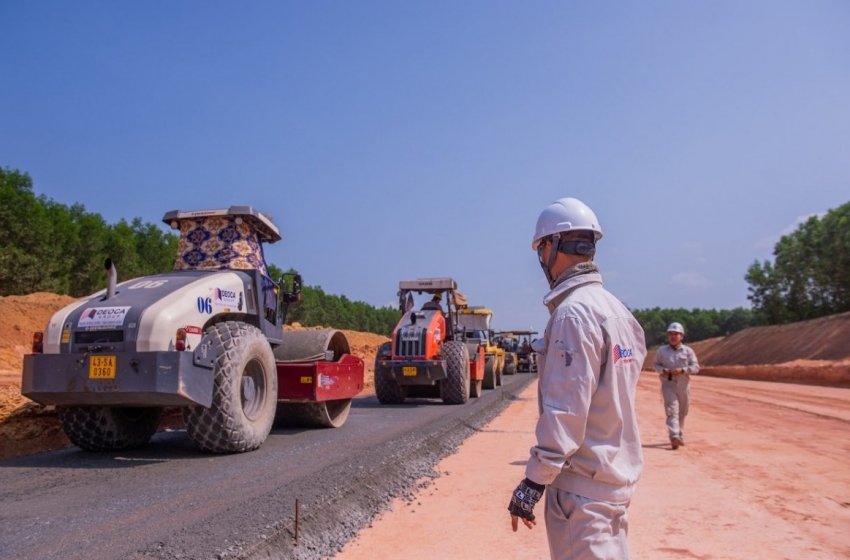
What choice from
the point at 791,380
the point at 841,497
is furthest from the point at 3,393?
the point at 791,380

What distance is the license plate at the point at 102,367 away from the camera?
21.0 ft

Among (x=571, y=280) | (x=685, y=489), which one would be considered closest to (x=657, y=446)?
(x=685, y=489)

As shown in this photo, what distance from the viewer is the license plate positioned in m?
6.39

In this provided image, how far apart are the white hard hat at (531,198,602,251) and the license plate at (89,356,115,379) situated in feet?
16.4

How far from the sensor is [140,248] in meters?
48.9

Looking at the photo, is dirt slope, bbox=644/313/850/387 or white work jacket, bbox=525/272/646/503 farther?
dirt slope, bbox=644/313/850/387

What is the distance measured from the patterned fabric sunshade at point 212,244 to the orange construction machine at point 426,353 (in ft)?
20.5

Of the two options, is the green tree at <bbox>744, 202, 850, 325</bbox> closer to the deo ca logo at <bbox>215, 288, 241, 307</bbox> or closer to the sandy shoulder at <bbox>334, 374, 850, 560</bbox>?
the sandy shoulder at <bbox>334, 374, 850, 560</bbox>

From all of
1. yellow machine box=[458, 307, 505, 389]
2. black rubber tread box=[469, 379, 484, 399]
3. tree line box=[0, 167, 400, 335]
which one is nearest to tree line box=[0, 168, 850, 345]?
tree line box=[0, 167, 400, 335]

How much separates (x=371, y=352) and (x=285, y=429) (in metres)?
29.3

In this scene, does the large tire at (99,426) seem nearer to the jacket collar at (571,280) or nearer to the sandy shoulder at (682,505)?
the sandy shoulder at (682,505)

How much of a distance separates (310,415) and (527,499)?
7.86 metres

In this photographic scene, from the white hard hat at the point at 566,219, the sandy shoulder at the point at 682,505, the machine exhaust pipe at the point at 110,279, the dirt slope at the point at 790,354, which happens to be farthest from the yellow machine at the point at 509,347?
the white hard hat at the point at 566,219

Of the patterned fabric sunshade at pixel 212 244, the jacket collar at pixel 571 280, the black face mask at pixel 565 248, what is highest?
the patterned fabric sunshade at pixel 212 244
